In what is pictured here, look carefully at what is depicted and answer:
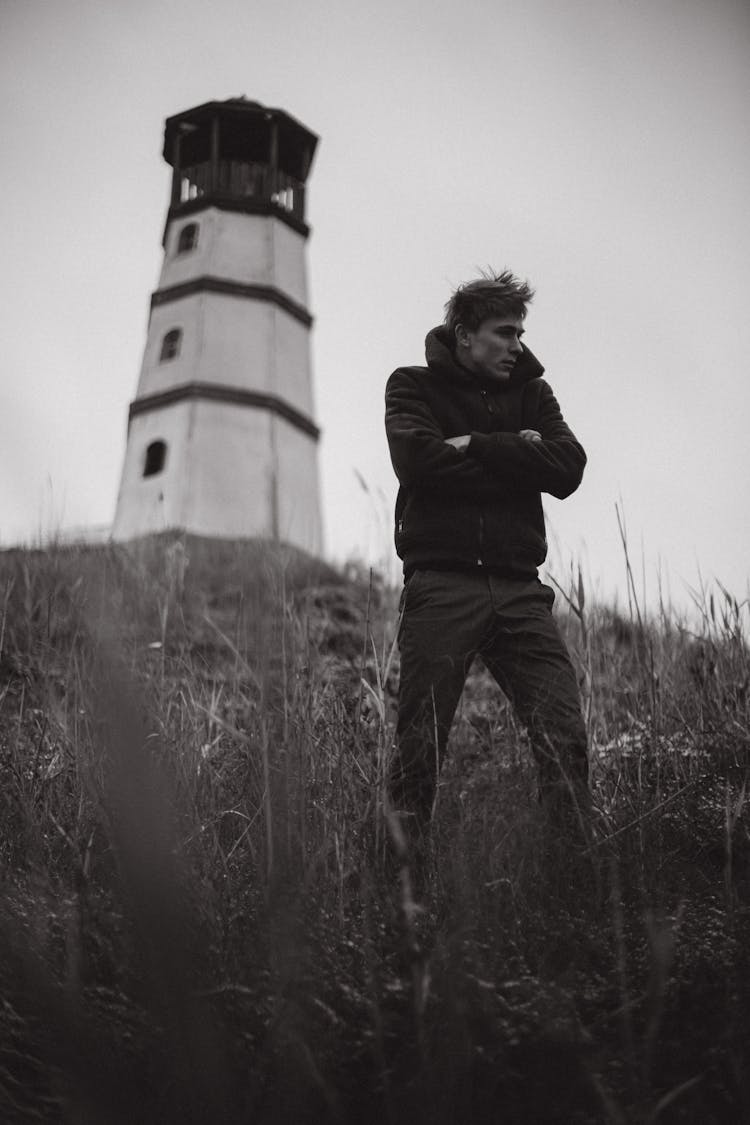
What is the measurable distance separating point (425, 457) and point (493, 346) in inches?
18.5

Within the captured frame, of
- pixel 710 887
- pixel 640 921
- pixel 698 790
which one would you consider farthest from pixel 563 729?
pixel 640 921

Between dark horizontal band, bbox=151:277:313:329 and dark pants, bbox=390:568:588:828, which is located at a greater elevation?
dark horizontal band, bbox=151:277:313:329

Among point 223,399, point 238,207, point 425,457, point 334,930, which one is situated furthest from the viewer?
point 238,207

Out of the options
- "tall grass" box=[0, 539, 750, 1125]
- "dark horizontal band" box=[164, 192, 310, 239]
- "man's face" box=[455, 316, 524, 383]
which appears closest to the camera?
"tall grass" box=[0, 539, 750, 1125]

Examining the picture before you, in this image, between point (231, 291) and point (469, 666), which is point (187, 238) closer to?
point (231, 291)

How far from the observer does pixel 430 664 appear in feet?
7.52

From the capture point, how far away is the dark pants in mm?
2152

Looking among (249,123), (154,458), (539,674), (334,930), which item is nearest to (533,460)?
(539,674)

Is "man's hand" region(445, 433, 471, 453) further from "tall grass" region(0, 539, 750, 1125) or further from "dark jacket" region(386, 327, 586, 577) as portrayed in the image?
"tall grass" region(0, 539, 750, 1125)

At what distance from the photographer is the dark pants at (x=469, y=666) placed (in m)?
2.15

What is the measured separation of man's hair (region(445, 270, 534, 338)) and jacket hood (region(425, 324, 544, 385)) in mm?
40

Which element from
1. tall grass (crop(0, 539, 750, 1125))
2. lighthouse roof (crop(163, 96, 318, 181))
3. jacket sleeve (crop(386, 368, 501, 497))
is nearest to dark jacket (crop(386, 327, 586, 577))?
jacket sleeve (crop(386, 368, 501, 497))

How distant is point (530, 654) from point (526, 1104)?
1.37 m

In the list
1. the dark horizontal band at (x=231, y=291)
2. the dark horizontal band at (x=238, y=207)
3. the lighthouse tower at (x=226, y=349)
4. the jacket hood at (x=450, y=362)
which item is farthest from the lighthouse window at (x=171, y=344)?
the jacket hood at (x=450, y=362)
